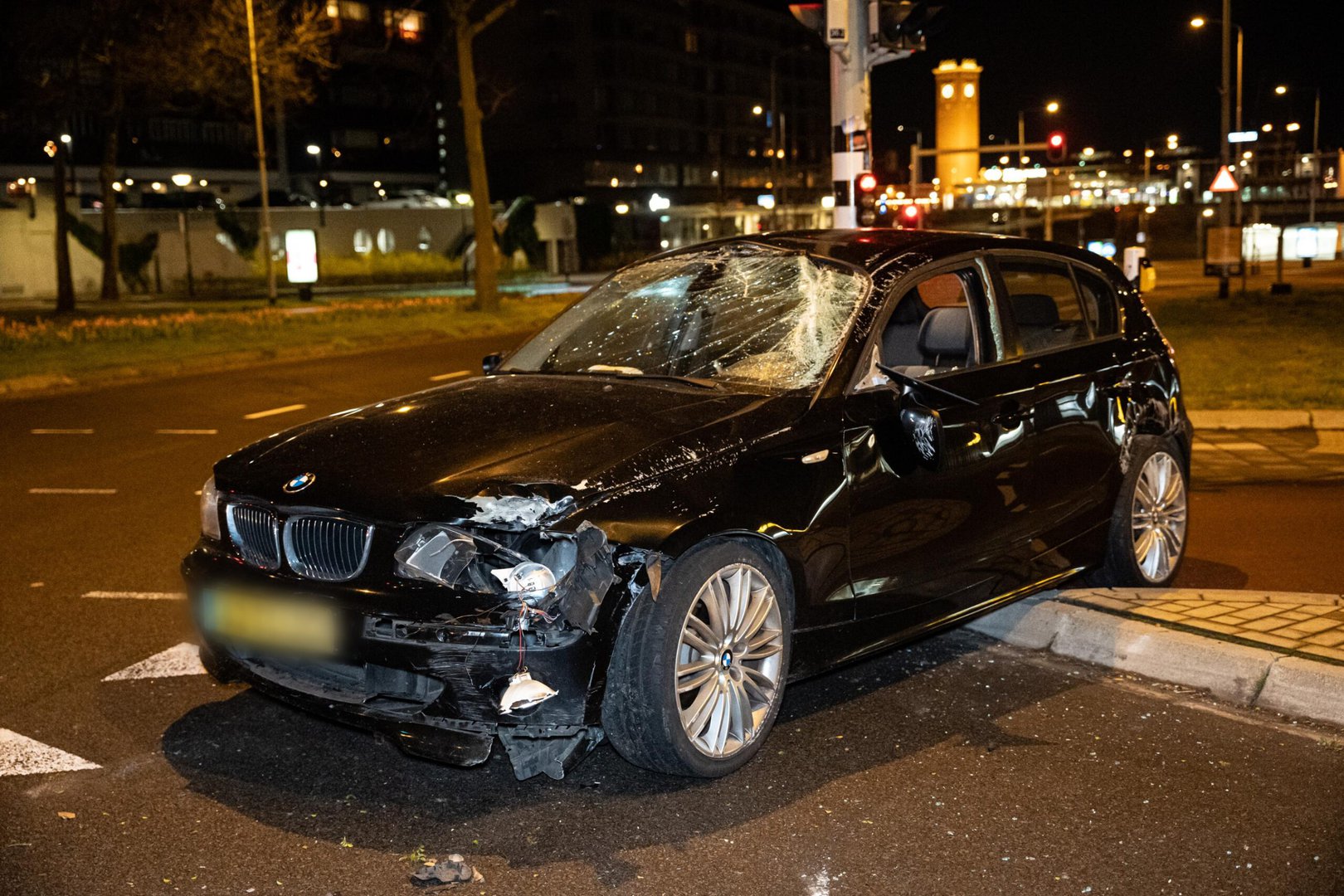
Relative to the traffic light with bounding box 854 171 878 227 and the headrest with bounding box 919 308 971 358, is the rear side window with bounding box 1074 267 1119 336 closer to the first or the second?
the headrest with bounding box 919 308 971 358

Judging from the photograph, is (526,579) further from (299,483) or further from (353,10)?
(353,10)

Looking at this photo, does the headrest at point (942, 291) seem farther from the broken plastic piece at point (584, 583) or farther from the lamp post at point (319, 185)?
the lamp post at point (319, 185)

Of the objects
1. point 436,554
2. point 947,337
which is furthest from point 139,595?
point 947,337

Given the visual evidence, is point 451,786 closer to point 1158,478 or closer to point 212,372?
point 1158,478

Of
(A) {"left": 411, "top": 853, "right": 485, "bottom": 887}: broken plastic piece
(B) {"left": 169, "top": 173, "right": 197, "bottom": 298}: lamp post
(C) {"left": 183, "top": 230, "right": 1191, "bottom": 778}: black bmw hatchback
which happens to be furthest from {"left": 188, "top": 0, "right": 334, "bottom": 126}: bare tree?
(A) {"left": 411, "top": 853, "right": 485, "bottom": 887}: broken plastic piece

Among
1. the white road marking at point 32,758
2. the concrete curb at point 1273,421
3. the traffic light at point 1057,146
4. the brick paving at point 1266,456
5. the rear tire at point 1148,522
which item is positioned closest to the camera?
the white road marking at point 32,758

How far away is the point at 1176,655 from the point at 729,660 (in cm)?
198

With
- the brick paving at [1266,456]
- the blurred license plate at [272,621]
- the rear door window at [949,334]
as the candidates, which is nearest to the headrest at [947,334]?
the rear door window at [949,334]

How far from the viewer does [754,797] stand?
170 inches

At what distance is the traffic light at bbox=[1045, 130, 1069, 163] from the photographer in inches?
1341

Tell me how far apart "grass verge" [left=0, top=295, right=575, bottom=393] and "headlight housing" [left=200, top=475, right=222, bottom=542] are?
14.0m

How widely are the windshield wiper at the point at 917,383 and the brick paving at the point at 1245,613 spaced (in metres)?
1.26

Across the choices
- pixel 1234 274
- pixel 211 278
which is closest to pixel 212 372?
pixel 1234 274

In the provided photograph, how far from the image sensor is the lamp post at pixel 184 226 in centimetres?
4725
